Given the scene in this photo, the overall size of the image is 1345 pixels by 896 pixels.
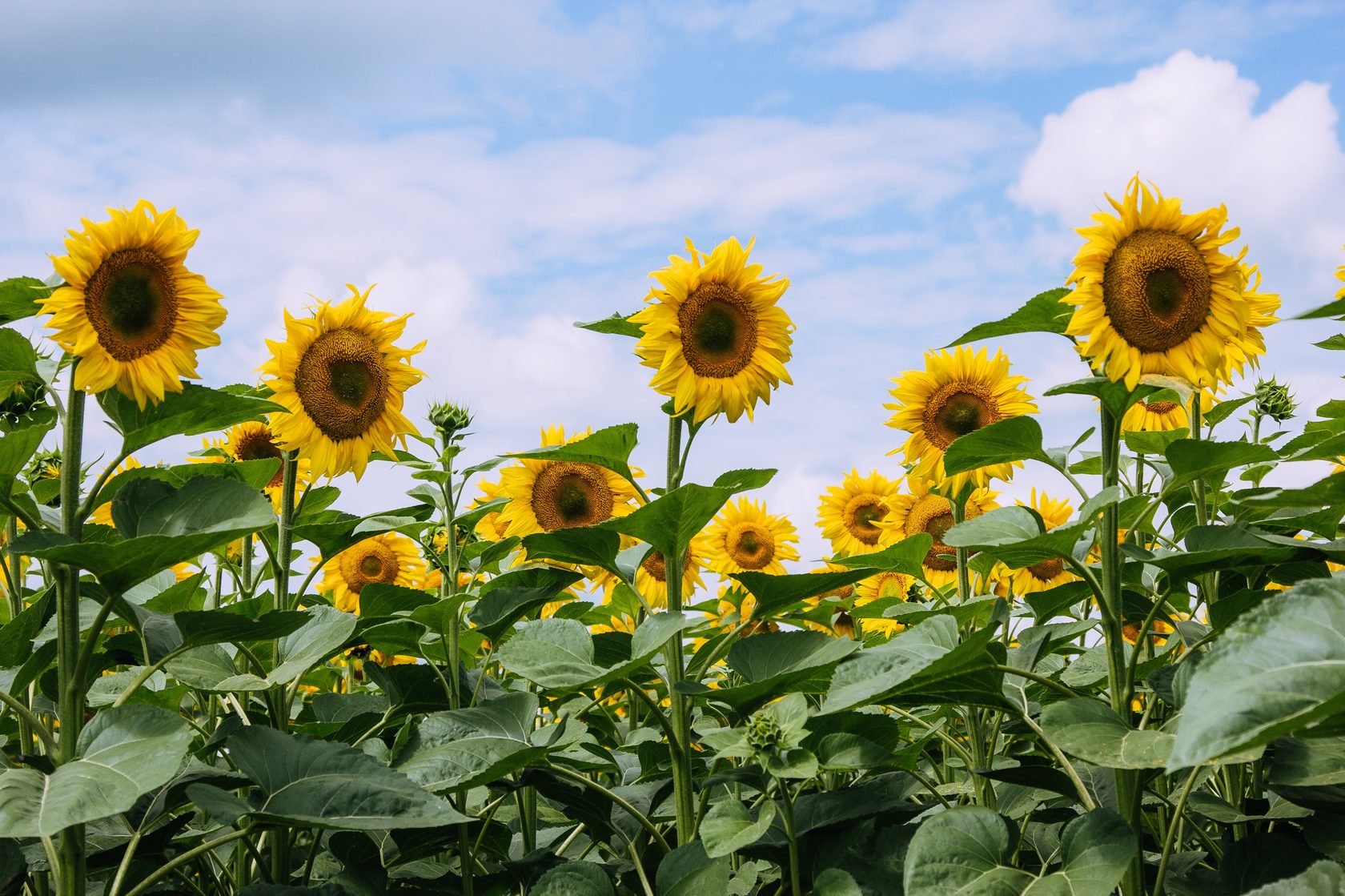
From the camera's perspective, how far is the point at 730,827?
1980 millimetres

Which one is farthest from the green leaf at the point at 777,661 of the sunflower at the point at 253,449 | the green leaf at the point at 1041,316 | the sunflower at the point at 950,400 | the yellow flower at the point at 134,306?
the sunflower at the point at 253,449

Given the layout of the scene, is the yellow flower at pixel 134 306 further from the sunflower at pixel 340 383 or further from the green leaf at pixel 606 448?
the green leaf at pixel 606 448

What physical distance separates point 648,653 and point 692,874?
0.42m

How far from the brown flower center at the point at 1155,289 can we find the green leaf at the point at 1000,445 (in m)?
0.31

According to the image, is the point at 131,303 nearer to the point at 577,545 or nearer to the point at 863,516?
the point at 577,545

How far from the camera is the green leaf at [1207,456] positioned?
2.11 meters

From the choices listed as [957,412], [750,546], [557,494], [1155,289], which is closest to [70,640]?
[557,494]

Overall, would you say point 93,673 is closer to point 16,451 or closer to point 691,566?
point 16,451

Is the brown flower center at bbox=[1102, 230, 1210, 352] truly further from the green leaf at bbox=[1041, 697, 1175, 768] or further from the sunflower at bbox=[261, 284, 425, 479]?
the sunflower at bbox=[261, 284, 425, 479]

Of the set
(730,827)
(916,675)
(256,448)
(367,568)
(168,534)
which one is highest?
(256,448)

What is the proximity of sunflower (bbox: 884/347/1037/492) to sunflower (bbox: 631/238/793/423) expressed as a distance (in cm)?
101

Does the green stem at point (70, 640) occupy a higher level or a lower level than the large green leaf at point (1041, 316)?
lower

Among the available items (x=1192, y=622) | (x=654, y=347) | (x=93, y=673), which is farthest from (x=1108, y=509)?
(x=93, y=673)

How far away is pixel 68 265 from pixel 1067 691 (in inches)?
83.4
